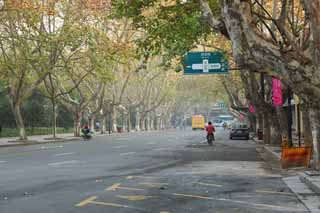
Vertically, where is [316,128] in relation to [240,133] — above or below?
above

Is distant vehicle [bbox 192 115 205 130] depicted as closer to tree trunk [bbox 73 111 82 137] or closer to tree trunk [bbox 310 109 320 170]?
tree trunk [bbox 73 111 82 137]

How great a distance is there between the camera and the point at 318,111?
1426cm

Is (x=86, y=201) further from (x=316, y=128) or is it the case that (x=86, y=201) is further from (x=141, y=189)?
(x=316, y=128)

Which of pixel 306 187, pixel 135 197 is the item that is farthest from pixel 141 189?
pixel 306 187

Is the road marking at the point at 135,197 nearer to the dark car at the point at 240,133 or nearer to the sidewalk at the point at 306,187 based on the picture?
the sidewalk at the point at 306,187

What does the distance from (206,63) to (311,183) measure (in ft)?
75.9

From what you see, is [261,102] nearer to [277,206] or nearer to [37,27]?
[37,27]

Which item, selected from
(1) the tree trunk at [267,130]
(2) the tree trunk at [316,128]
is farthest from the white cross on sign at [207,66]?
(2) the tree trunk at [316,128]

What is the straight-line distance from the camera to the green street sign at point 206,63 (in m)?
35.4

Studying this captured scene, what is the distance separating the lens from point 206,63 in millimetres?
35812

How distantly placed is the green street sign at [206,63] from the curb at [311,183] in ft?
67.9

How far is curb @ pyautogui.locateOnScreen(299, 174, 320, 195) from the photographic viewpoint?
12.3m

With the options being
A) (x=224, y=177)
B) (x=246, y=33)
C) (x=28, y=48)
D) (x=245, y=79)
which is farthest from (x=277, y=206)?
(x=28, y=48)

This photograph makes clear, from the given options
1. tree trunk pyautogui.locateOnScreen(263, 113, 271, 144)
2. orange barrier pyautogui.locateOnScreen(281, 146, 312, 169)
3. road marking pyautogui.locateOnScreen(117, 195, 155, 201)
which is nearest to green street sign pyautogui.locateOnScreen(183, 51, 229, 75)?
tree trunk pyautogui.locateOnScreen(263, 113, 271, 144)
